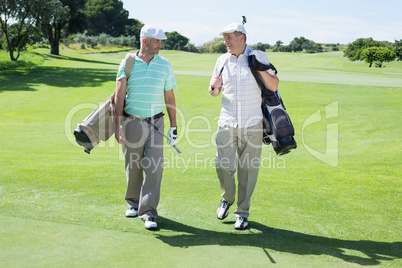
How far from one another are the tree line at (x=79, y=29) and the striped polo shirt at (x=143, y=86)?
1533 mm

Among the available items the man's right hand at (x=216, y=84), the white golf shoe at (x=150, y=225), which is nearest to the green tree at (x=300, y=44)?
the man's right hand at (x=216, y=84)

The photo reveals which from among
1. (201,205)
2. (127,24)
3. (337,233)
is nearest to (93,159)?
(201,205)

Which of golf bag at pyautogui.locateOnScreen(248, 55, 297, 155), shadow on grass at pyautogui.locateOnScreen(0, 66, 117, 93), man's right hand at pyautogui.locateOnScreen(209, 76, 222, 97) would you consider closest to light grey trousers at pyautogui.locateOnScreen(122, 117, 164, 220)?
man's right hand at pyautogui.locateOnScreen(209, 76, 222, 97)

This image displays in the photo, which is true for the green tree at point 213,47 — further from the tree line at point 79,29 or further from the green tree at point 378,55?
the green tree at point 378,55

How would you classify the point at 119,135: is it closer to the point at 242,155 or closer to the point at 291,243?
the point at 242,155

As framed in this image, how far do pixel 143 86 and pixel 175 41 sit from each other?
131 metres

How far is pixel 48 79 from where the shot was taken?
2630cm

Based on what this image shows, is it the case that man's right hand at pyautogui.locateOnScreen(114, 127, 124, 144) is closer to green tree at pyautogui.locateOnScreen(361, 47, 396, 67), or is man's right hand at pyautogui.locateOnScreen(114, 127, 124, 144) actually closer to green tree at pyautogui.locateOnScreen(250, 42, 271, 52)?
green tree at pyautogui.locateOnScreen(250, 42, 271, 52)

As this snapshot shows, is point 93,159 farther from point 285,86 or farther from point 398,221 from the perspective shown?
point 285,86

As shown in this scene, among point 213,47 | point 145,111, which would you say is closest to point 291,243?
point 145,111

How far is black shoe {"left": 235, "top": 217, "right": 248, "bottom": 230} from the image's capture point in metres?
4.95

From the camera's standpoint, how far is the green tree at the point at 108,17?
107500 mm

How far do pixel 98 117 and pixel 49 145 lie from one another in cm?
Answer: 601

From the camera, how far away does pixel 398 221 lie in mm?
5281
